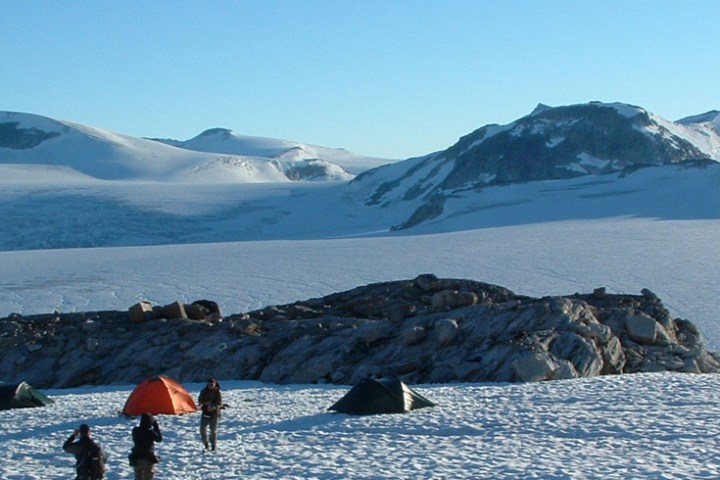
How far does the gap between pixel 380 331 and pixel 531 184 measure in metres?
53.9

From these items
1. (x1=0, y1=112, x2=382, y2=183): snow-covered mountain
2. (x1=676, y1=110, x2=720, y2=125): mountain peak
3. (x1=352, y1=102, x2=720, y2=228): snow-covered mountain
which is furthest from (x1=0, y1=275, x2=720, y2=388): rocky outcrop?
(x1=676, y1=110, x2=720, y2=125): mountain peak

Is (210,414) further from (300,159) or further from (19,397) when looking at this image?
(300,159)

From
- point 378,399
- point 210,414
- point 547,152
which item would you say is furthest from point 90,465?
point 547,152

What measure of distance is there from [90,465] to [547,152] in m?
97.6

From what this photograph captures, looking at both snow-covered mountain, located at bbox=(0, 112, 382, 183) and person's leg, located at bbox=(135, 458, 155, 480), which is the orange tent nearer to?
person's leg, located at bbox=(135, 458, 155, 480)

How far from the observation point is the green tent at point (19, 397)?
15.4m

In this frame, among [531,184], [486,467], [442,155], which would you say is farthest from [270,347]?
[442,155]

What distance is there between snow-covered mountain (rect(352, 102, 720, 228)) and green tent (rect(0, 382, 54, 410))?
3014 inches

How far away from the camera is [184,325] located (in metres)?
20.5

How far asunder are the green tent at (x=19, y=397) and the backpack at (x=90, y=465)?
280 inches

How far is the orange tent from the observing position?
552 inches

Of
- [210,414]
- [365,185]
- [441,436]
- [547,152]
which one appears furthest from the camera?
[547,152]

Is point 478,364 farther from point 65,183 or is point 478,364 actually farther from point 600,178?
point 65,183

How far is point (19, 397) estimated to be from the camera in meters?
15.5
